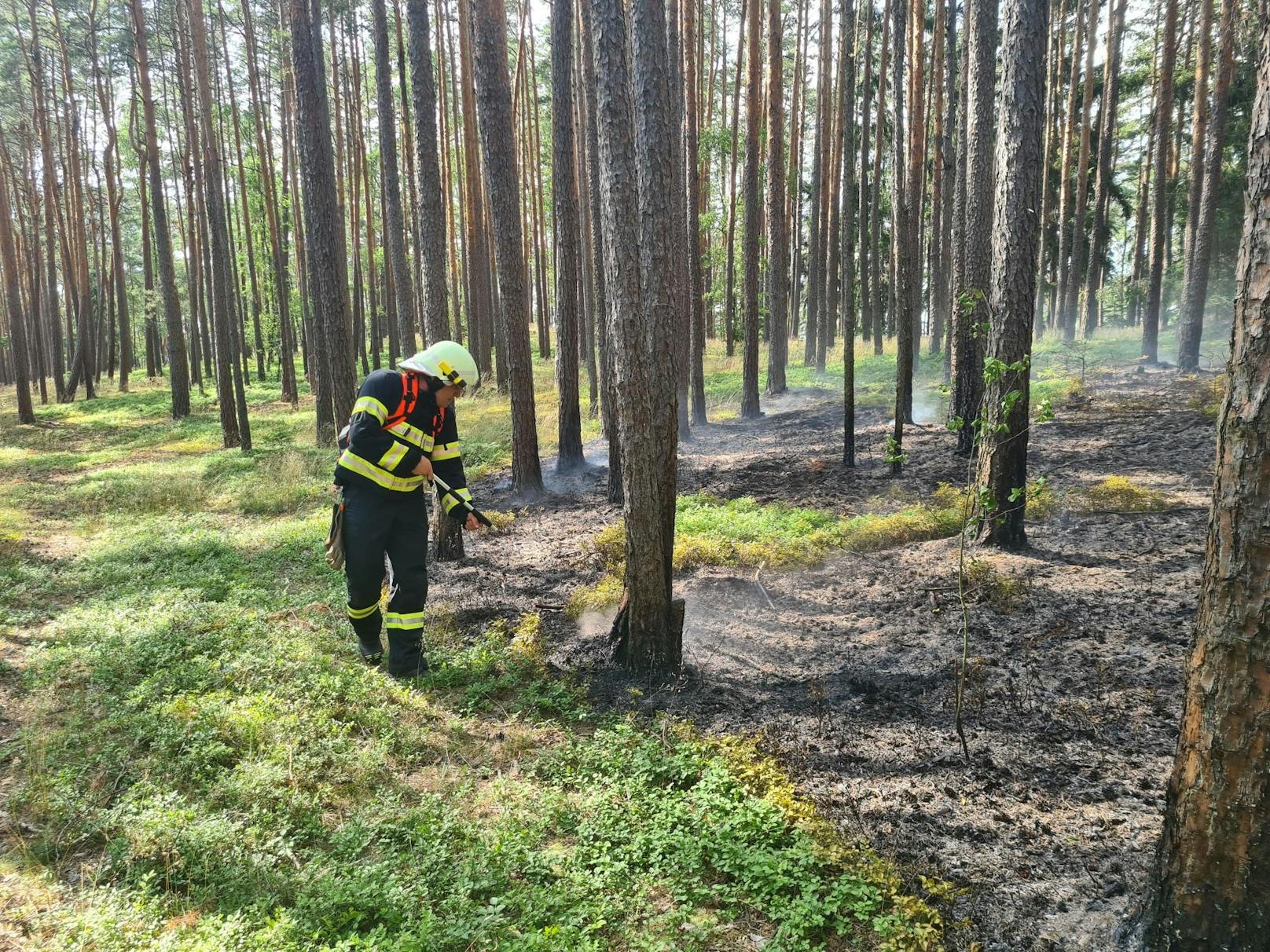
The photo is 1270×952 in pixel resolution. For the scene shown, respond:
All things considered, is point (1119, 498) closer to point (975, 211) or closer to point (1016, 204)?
point (1016, 204)

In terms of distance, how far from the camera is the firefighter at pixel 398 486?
5254 mm

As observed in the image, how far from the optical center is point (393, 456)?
527cm

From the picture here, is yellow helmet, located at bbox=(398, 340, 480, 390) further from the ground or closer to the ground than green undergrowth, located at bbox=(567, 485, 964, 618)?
further from the ground

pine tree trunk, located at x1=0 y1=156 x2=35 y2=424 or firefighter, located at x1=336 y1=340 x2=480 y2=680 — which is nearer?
firefighter, located at x1=336 y1=340 x2=480 y2=680

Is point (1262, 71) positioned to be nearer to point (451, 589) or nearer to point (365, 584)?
point (365, 584)

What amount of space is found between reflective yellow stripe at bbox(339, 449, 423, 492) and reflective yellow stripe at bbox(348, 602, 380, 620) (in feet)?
3.15

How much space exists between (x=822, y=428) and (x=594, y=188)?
649 cm

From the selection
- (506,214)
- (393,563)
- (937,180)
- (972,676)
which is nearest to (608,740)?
(393,563)

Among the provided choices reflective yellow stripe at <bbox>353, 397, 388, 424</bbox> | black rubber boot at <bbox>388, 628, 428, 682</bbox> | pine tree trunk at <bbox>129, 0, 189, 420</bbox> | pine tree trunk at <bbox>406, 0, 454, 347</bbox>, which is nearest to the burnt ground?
Answer: black rubber boot at <bbox>388, 628, 428, 682</bbox>

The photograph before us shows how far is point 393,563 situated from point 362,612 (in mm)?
465

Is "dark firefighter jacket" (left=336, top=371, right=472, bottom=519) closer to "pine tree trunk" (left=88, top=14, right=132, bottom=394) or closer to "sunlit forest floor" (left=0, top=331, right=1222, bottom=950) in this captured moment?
"sunlit forest floor" (left=0, top=331, right=1222, bottom=950)

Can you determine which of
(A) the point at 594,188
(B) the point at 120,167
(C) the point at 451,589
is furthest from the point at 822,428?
(B) the point at 120,167

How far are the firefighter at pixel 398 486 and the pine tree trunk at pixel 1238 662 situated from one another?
4.35 meters

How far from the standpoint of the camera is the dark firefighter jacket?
17.1ft
